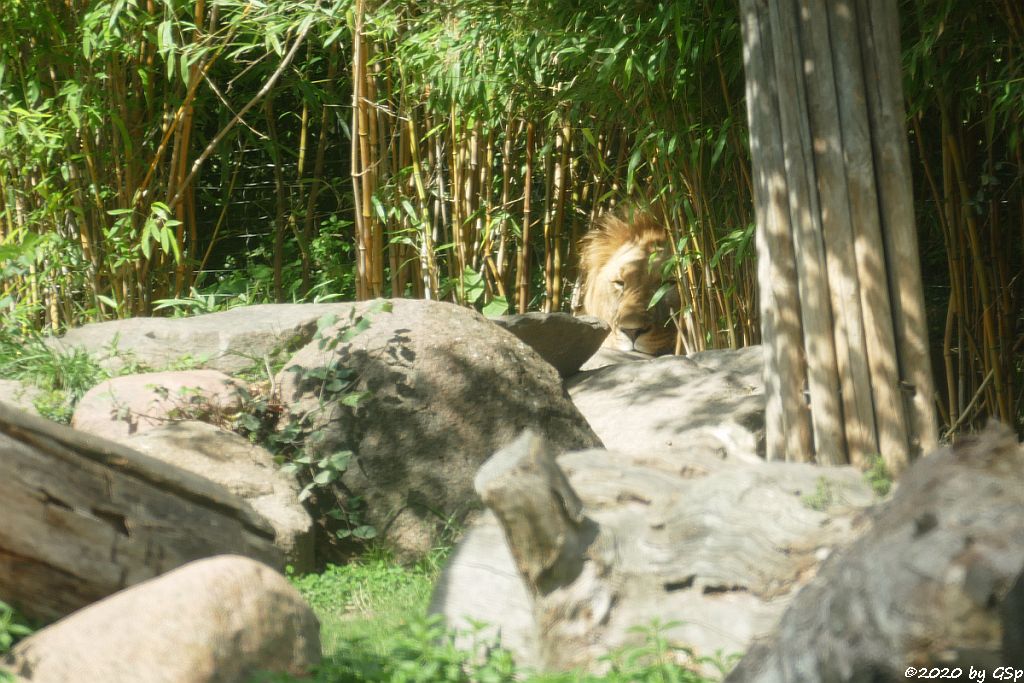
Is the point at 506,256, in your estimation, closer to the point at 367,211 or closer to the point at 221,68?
the point at 367,211

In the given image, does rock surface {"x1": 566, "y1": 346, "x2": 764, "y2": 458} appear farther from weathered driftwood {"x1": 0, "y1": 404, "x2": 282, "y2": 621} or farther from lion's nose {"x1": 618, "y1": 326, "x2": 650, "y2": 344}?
weathered driftwood {"x1": 0, "y1": 404, "x2": 282, "y2": 621}

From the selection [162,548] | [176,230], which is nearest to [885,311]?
[162,548]

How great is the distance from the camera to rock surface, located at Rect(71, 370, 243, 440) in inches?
166

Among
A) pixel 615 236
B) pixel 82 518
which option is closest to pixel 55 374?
pixel 82 518

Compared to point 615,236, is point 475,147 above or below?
above

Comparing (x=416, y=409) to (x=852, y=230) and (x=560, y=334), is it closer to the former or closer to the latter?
(x=560, y=334)

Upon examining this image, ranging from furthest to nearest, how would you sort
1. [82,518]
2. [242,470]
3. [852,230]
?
[242,470] < [852,230] < [82,518]

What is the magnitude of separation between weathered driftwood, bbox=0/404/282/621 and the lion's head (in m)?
3.76

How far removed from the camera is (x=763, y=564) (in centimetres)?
259

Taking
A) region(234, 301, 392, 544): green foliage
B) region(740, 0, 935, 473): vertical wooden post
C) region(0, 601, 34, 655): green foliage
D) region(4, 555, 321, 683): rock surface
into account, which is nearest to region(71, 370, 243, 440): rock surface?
region(234, 301, 392, 544): green foliage

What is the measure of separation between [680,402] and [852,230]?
1755 millimetres

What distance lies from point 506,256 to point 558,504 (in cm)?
444

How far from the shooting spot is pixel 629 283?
251 inches

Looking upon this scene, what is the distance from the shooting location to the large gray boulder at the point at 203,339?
497cm
